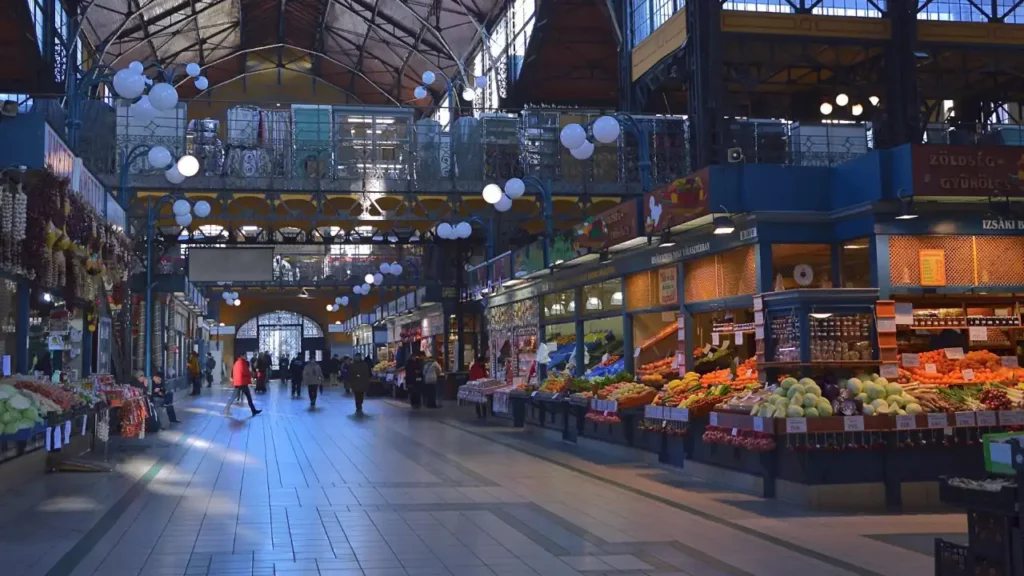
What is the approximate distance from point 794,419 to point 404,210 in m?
17.6

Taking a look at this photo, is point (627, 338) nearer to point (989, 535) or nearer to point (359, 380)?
point (989, 535)

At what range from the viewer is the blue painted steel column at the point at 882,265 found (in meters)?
10.7

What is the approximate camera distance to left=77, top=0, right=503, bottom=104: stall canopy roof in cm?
3409

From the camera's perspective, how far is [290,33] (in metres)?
42.8

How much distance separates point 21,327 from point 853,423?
885 cm

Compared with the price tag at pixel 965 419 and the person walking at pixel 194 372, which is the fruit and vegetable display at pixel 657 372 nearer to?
the price tag at pixel 965 419

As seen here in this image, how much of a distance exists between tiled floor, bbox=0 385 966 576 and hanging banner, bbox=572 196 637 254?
294 centimetres

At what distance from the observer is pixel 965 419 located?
8797mm

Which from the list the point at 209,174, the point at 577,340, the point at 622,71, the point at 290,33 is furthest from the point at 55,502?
the point at 290,33

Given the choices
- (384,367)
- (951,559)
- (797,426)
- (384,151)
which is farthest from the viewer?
(384,367)

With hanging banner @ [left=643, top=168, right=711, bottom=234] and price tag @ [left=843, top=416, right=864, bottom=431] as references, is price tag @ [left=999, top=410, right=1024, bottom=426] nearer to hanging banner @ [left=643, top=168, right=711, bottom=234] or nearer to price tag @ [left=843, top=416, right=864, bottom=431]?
price tag @ [left=843, top=416, right=864, bottom=431]

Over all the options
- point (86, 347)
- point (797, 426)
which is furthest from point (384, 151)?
point (797, 426)

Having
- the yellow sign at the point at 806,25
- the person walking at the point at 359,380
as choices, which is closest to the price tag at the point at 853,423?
the yellow sign at the point at 806,25

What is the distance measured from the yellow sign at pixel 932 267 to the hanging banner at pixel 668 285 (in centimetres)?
318
